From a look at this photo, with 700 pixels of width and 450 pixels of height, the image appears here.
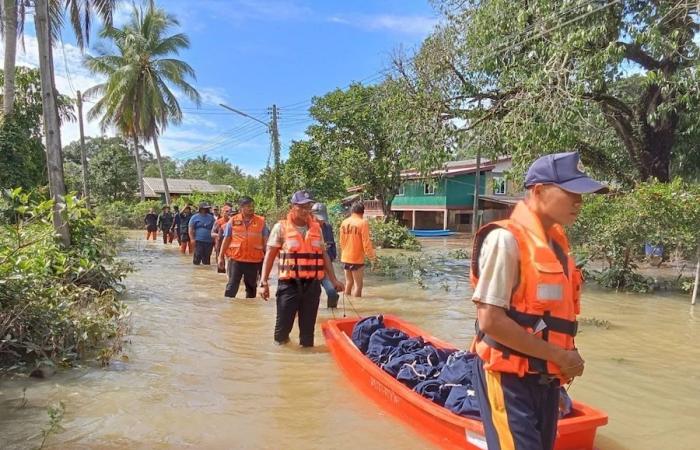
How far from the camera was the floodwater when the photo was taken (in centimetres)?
439

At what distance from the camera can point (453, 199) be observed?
118 feet

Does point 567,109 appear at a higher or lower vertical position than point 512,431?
higher

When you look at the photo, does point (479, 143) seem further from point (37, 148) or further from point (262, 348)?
point (37, 148)

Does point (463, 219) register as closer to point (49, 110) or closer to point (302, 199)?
point (49, 110)

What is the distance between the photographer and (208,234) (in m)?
14.4

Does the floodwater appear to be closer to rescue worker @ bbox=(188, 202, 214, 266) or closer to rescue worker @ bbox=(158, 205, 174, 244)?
rescue worker @ bbox=(188, 202, 214, 266)

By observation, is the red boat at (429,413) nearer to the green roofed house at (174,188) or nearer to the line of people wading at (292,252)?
the line of people wading at (292,252)

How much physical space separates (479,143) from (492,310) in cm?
1114

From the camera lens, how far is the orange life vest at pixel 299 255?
611cm

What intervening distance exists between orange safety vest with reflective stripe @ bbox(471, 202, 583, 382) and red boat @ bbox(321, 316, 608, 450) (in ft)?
4.84

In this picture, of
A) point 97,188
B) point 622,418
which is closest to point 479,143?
point 622,418

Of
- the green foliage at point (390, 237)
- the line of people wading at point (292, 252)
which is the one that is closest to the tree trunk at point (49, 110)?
the line of people wading at point (292, 252)

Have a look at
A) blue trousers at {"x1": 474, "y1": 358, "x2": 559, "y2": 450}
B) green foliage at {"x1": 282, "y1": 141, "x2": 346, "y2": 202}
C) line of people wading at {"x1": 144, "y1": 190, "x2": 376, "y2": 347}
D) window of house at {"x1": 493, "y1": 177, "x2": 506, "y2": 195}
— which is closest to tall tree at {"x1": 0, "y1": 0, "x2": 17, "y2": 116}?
line of people wading at {"x1": 144, "y1": 190, "x2": 376, "y2": 347}

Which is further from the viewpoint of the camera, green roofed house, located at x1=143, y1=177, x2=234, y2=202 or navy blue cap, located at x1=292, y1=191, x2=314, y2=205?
green roofed house, located at x1=143, y1=177, x2=234, y2=202
